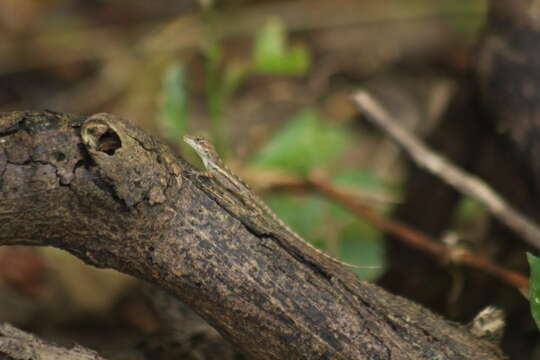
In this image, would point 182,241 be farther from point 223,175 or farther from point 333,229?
point 333,229

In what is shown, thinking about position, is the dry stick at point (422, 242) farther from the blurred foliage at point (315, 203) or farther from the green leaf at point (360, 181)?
the green leaf at point (360, 181)

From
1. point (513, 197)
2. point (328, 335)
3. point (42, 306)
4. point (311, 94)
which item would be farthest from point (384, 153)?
point (328, 335)

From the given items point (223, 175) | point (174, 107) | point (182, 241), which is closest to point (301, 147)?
point (174, 107)

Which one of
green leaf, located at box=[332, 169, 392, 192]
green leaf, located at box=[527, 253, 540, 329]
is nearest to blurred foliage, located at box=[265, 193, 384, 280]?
green leaf, located at box=[332, 169, 392, 192]

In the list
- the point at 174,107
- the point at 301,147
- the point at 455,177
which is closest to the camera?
the point at 455,177

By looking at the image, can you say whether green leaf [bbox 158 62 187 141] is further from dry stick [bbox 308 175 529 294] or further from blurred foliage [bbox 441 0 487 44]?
blurred foliage [bbox 441 0 487 44]

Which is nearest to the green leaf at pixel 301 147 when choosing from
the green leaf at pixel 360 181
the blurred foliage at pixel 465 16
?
the green leaf at pixel 360 181
